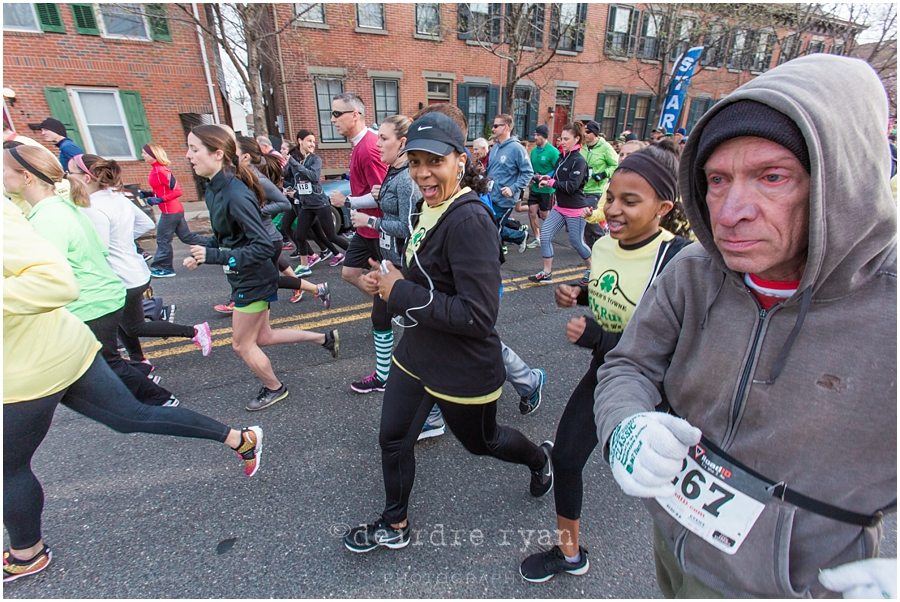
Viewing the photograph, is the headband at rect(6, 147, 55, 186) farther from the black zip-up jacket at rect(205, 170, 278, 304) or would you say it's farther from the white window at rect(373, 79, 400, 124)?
the white window at rect(373, 79, 400, 124)

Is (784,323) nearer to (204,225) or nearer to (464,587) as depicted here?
(464,587)

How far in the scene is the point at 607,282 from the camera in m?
1.95

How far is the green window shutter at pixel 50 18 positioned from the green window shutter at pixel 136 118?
162 centimetres

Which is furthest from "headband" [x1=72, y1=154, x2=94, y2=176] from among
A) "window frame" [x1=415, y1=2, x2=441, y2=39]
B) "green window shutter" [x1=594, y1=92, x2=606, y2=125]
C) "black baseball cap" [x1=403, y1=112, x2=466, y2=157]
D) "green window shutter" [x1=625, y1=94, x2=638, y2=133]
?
"green window shutter" [x1=625, y1=94, x2=638, y2=133]

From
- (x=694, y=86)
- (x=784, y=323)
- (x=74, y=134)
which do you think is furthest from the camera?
(x=694, y=86)

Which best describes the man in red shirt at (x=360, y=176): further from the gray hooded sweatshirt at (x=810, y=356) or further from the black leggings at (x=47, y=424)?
the gray hooded sweatshirt at (x=810, y=356)

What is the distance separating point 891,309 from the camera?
2.87 feet

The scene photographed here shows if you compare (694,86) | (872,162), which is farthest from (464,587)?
(694,86)

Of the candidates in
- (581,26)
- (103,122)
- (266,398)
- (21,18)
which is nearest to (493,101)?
(581,26)

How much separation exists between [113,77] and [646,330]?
47.1 ft

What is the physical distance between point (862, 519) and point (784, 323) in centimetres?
47

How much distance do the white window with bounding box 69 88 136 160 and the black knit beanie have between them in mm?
14277

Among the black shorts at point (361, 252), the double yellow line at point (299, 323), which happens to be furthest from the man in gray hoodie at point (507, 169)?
the black shorts at point (361, 252)

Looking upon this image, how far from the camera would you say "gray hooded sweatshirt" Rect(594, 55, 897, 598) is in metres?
0.86
